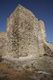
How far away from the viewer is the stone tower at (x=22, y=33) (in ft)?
54.4

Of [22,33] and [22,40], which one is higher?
[22,33]

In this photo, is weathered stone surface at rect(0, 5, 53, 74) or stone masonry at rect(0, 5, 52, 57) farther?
stone masonry at rect(0, 5, 52, 57)

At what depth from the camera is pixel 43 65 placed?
14.0 m

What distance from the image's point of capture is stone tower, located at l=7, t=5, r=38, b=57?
1659 centimetres

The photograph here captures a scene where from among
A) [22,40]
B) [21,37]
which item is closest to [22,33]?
[21,37]

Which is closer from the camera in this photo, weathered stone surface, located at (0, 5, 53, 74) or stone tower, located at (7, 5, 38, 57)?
weathered stone surface, located at (0, 5, 53, 74)

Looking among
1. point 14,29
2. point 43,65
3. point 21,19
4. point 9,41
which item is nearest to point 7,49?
point 9,41

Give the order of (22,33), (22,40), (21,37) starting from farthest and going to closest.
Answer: (22,33) → (21,37) → (22,40)

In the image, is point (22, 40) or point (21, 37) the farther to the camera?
point (21, 37)

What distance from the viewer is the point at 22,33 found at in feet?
56.0

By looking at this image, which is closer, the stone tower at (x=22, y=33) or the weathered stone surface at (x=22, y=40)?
the weathered stone surface at (x=22, y=40)

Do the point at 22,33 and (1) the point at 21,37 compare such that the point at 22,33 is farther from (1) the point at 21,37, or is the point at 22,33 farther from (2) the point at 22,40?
(2) the point at 22,40

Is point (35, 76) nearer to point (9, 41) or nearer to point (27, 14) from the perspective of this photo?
point (9, 41)

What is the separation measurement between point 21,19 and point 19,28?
0.96m
